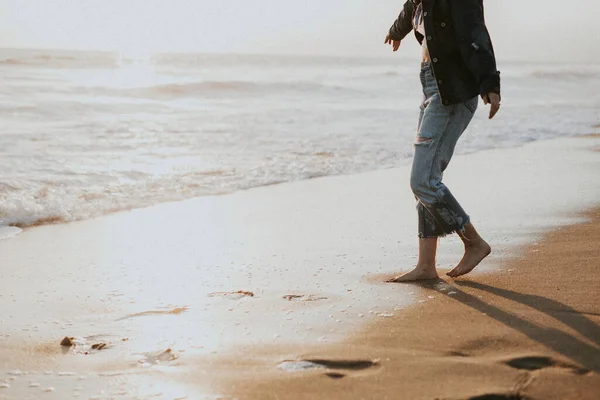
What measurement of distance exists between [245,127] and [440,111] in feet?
31.8

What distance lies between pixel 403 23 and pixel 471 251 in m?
1.28

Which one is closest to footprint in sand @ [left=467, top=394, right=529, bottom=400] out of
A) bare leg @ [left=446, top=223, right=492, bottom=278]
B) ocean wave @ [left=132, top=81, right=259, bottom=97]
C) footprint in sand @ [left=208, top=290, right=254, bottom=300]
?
bare leg @ [left=446, top=223, right=492, bottom=278]

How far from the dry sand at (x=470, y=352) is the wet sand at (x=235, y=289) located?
0.05ft

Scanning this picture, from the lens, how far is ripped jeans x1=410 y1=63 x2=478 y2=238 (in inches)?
146

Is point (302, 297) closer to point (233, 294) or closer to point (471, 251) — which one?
point (233, 294)

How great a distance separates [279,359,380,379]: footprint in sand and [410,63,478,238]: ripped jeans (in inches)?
48.1

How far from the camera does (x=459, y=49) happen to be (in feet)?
11.8

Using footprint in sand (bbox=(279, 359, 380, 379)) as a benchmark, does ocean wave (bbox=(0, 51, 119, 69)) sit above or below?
above

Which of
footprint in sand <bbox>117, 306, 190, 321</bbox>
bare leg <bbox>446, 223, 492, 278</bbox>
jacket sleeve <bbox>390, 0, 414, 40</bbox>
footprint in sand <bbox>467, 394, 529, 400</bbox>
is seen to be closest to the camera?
footprint in sand <bbox>467, 394, 529, 400</bbox>

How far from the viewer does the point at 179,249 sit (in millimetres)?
4879

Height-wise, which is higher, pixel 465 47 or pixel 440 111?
pixel 465 47

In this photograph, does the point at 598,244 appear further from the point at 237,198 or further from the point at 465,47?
the point at 237,198

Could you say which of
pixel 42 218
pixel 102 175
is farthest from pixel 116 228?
pixel 102 175

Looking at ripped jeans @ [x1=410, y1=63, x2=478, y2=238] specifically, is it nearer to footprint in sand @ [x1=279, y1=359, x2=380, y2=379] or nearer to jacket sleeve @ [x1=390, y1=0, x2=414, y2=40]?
jacket sleeve @ [x1=390, y1=0, x2=414, y2=40]
